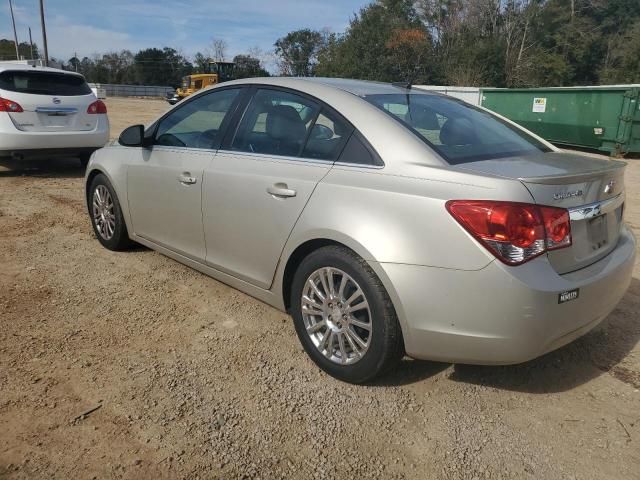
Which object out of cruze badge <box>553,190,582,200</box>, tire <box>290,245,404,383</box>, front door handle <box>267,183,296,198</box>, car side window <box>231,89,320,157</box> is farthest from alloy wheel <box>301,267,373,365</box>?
cruze badge <box>553,190,582,200</box>

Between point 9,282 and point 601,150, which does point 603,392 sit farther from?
point 601,150

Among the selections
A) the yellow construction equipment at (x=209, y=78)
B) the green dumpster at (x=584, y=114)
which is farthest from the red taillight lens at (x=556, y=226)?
the yellow construction equipment at (x=209, y=78)

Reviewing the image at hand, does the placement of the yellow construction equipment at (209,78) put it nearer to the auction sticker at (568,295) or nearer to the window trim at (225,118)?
the window trim at (225,118)

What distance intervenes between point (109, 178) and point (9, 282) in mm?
1142

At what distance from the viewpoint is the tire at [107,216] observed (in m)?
4.69

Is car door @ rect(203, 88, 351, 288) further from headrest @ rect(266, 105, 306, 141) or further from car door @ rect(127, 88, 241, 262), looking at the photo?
car door @ rect(127, 88, 241, 262)

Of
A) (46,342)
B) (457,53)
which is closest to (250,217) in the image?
(46,342)

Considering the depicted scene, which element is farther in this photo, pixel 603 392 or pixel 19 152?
pixel 19 152

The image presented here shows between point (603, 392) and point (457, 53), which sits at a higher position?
point (457, 53)

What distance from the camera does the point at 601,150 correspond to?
1515 centimetres

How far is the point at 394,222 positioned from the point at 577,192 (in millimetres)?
868

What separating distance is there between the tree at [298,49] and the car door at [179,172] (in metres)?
67.6

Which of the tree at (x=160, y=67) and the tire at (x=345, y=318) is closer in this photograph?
the tire at (x=345, y=318)

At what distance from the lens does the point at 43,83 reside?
8.12 metres
